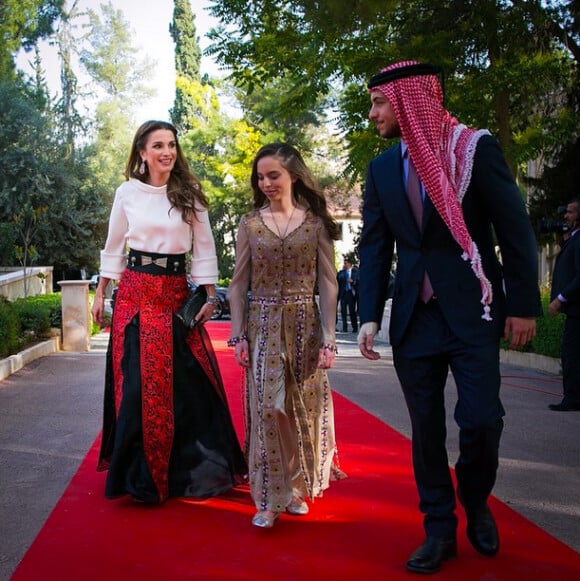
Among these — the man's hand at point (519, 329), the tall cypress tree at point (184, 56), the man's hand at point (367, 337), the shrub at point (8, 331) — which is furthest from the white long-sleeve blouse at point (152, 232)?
the tall cypress tree at point (184, 56)

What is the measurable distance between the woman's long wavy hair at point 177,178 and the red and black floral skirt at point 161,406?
43 cm

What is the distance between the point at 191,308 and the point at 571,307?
15.0 ft

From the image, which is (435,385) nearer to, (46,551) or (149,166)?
(46,551)

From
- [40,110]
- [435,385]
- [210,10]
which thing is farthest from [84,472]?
[40,110]

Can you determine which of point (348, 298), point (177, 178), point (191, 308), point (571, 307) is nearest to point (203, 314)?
point (191, 308)

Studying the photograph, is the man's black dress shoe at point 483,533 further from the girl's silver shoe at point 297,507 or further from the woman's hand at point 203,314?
the woman's hand at point 203,314

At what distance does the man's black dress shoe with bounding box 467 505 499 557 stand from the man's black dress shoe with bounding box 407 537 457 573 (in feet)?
0.39

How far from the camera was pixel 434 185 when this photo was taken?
3.54 m

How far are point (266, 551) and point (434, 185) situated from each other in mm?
1772

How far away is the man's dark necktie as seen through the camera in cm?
360

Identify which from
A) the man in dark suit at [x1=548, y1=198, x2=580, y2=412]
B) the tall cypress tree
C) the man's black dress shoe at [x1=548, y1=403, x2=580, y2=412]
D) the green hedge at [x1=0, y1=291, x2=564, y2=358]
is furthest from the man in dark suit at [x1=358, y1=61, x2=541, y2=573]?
the tall cypress tree

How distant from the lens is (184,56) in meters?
48.9

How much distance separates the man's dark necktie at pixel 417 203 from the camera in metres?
3.60

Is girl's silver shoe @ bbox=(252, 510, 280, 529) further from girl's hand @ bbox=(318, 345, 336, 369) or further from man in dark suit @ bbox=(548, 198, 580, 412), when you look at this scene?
man in dark suit @ bbox=(548, 198, 580, 412)
